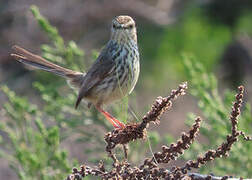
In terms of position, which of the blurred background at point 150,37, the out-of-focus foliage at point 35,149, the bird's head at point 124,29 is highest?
the blurred background at point 150,37

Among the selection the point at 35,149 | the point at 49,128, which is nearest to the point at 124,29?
the point at 49,128

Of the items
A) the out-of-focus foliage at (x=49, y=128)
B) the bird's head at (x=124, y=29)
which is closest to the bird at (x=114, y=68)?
the bird's head at (x=124, y=29)

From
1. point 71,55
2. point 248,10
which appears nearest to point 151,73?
point 248,10

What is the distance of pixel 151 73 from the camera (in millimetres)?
10242

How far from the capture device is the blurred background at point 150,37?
975cm

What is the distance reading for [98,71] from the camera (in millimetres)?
5539

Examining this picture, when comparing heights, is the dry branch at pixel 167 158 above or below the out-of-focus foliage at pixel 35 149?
below

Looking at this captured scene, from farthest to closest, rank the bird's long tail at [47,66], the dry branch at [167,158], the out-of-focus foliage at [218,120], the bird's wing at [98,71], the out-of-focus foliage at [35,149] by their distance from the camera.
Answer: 1. the bird's long tail at [47,66]
2. the bird's wing at [98,71]
3. the out-of-focus foliage at [218,120]
4. the out-of-focus foliage at [35,149]
5. the dry branch at [167,158]

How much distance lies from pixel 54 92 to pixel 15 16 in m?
4.59

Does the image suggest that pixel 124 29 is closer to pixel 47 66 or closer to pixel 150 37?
pixel 47 66

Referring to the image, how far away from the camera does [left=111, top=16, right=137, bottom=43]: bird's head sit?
5.41 m

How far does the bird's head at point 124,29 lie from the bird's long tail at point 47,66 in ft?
2.57

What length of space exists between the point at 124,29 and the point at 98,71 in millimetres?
508

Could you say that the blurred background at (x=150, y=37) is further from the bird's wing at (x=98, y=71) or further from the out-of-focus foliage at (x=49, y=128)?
the bird's wing at (x=98, y=71)
